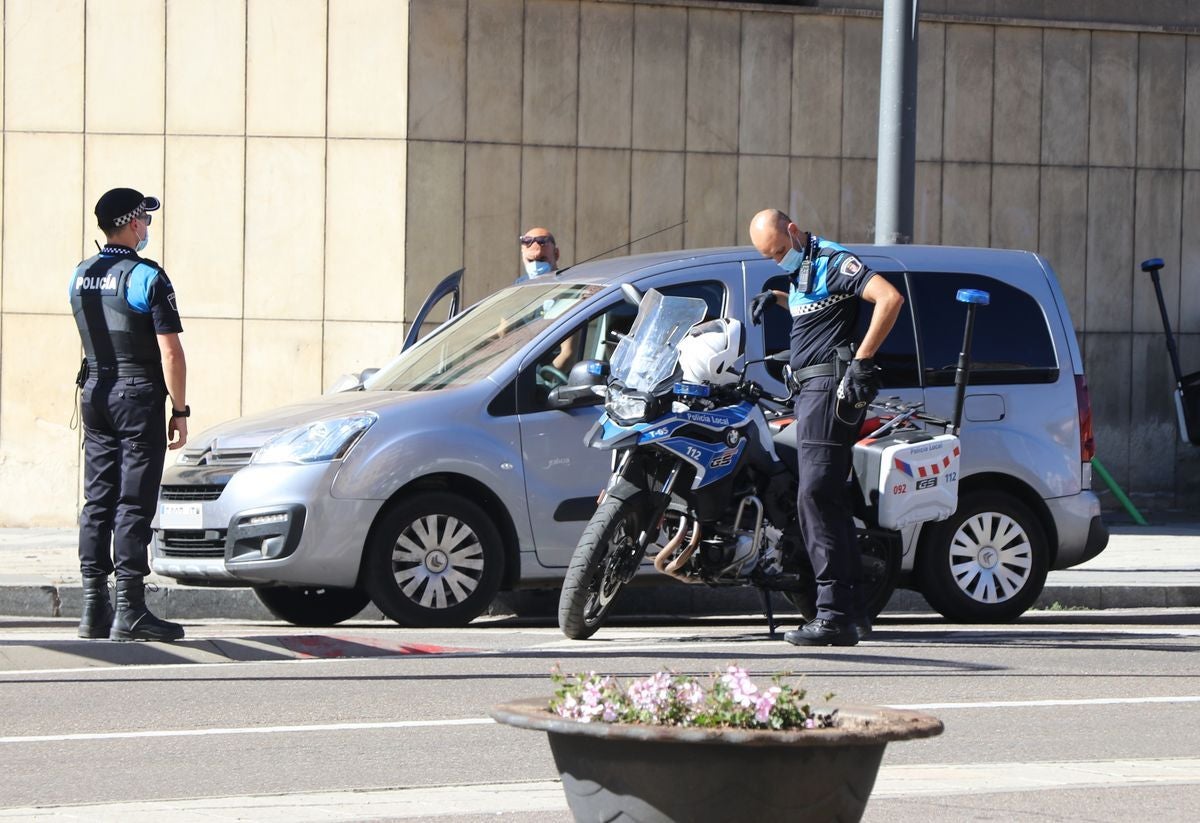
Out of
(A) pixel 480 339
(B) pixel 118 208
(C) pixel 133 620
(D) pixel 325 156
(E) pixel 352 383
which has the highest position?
(D) pixel 325 156

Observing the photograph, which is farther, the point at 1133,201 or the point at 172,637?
the point at 1133,201

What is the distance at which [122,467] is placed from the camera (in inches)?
352

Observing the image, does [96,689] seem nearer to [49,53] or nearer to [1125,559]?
[1125,559]

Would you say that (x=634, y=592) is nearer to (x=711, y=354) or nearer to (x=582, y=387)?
(x=582, y=387)

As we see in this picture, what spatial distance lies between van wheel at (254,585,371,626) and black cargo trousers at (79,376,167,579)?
179 cm

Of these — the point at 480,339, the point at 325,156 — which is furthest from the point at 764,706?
the point at 325,156

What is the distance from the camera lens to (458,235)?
1619 centimetres

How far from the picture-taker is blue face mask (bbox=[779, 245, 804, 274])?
30.3 ft

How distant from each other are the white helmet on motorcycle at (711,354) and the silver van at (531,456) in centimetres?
56

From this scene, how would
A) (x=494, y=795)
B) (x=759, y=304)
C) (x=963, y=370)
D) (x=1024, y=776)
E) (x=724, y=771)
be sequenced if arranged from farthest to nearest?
(x=963, y=370) → (x=759, y=304) → (x=1024, y=776) → (x=494, y=795) → (x=724, y=771)

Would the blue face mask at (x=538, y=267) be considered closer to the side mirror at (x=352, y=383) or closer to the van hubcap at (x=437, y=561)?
the side mirror at (x=352, y=383)

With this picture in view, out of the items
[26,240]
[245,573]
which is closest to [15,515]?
[26,240]

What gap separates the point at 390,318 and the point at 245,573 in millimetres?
6384

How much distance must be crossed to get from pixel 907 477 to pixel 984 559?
135 centimetres
